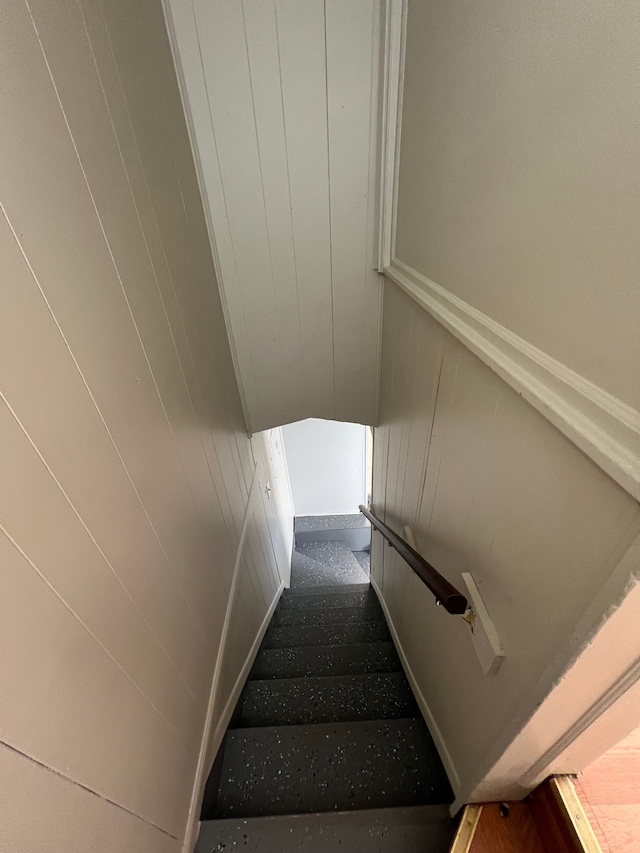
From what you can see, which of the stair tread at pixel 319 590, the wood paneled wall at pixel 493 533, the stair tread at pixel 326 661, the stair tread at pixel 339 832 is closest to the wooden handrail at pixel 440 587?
the wood paneled wall at pixel 493 533

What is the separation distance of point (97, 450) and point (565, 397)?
2.58 ft

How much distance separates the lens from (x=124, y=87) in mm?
934

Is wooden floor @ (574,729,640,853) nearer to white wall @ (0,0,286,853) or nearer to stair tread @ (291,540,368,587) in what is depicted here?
white wall @ (0,0,286,853)

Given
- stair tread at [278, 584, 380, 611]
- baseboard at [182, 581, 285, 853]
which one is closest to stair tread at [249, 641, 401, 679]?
baseboard at [182, 581, 285, 853]

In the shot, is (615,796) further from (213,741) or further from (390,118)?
(390,118)

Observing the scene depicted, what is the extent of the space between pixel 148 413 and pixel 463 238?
876 millimetres

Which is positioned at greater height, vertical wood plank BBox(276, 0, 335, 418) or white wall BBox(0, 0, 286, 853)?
vertical wood plank BBox(276, 0, 335, 418)

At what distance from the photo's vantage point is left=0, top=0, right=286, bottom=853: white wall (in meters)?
0.55

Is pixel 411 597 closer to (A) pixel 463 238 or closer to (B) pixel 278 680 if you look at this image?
(B) pixel 278 680

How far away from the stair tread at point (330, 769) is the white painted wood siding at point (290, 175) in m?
Answer: 1.68

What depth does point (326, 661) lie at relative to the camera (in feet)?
7.18

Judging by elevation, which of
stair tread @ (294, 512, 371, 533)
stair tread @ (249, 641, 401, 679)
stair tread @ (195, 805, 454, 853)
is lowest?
stair tread @ (195, 805, 454, 853)

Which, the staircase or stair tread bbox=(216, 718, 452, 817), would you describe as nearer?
the staircase

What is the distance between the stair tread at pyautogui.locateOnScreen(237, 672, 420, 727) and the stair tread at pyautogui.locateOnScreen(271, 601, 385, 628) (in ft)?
2.77
